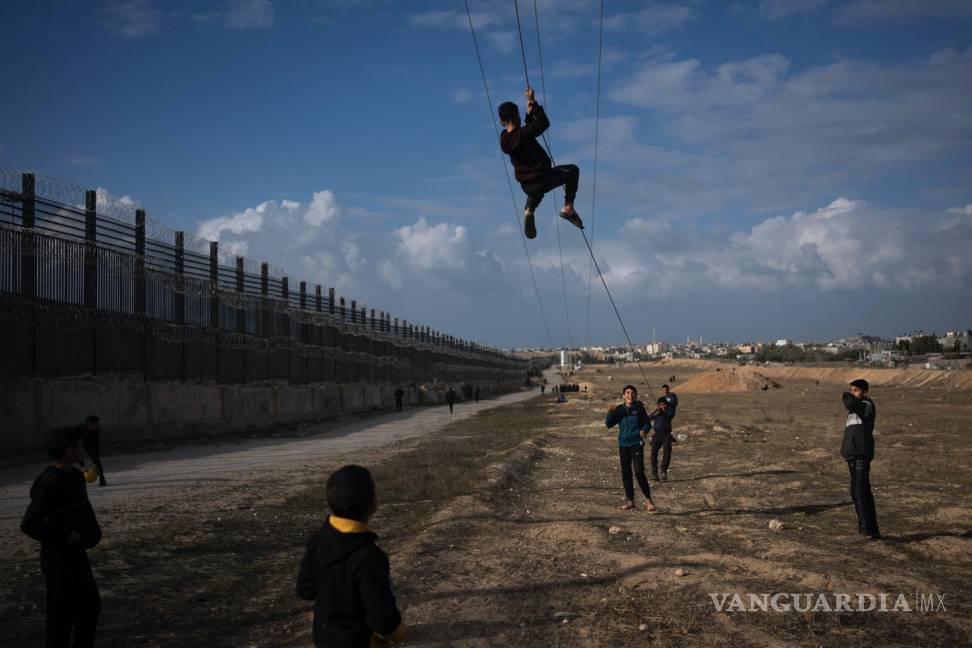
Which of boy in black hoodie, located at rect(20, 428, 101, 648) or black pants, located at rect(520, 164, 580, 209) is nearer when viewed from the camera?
boy in black hoodie, located at rect(20, 428, 101, 648)

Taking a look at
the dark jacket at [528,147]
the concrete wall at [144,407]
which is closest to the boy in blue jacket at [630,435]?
the dark jacket at [528,147]

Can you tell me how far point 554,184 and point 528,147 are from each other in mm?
564

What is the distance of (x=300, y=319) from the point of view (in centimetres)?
3934

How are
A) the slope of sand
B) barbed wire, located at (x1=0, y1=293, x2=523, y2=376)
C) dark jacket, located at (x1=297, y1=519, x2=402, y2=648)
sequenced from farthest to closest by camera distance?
the slope of sand, barbed wire, located at (x1=0, y1=293, x2=523, y2=376), dark jacket, located at (x1=297, y1=519, x2=402, y2=648)

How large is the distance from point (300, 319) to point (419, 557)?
1233 inches

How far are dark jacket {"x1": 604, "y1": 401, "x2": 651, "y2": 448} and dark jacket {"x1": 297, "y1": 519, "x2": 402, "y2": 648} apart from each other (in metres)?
9.24

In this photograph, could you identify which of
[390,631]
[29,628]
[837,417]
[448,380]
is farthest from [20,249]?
[448,380]

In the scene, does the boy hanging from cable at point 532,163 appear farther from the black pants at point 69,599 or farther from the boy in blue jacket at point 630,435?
the black pants at point 69,599

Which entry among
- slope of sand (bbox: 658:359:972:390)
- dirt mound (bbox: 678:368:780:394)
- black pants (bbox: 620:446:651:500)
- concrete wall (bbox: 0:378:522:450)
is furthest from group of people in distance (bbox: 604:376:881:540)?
slope of sand (bbox: 658:359:972:390)

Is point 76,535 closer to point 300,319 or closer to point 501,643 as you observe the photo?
point 501,643

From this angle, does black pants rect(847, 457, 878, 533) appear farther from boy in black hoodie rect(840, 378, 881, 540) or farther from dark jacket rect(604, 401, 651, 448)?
dark jacket rect(604, 401, 651, 448)

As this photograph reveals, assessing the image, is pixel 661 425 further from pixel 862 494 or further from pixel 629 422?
pixel 862 494

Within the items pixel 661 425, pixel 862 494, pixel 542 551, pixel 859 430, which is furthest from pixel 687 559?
pixel 661 425

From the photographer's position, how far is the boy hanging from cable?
26.5ft
